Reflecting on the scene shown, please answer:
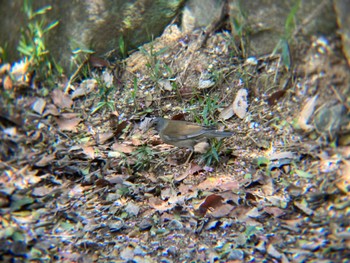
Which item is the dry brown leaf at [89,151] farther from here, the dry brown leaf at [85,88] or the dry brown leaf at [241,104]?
the dry brown leaf at [241,104]

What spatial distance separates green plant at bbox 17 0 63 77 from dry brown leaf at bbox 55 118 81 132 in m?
0.74

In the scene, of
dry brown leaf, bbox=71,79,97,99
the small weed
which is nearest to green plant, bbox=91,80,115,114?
dry brown leaf, bbox=71,79,97,99

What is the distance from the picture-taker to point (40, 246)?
A: 406cm

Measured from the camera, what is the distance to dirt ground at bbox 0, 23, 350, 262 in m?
3.72

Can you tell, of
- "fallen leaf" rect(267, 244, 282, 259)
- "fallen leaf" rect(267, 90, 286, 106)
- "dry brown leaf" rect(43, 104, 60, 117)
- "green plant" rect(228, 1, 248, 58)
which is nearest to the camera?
"fallen leaf" rect(267, 244, 282, 259)

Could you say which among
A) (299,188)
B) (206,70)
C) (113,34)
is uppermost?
(113,34)

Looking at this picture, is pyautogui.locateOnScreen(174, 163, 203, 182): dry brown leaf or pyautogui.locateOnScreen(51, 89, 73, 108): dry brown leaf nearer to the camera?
pyautogui.locateOnScreen(174, 163, 203, 182): dry brown leaf

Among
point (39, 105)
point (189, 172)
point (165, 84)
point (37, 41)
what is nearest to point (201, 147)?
point (189, 172)

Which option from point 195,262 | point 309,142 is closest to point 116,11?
point 309,142

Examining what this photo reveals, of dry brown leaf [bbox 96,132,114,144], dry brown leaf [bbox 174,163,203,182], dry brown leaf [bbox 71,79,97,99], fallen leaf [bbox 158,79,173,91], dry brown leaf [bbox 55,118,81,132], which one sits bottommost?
dry brown leaf [bbox 174,163,203,182]

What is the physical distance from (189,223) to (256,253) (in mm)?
709

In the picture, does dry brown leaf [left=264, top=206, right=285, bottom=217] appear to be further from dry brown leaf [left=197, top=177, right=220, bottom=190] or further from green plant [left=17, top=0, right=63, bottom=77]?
green plant [left=17, top=0, right=63, bottom=77]

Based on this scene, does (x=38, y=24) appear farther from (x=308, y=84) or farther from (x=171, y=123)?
(x=308, y=84)

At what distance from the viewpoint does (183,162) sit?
481 cm
